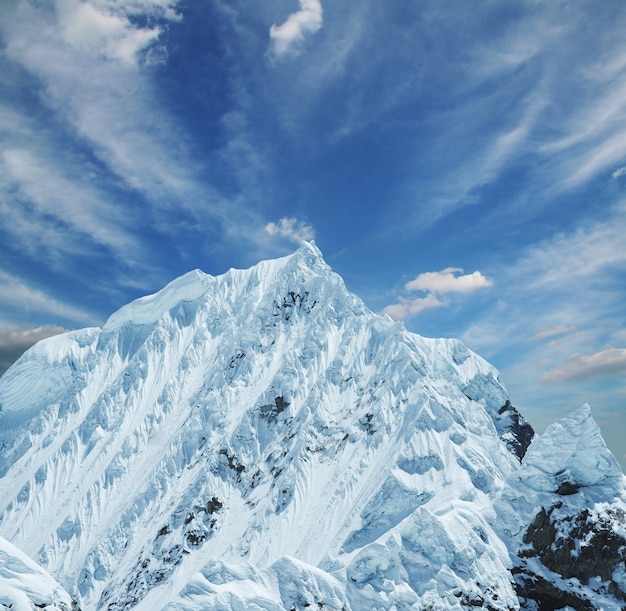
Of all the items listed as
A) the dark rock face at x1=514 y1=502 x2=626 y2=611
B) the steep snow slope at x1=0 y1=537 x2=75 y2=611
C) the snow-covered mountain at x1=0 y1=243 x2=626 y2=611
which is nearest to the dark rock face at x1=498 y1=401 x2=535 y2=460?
the snow-covered mountain at x1=0 y1=243 x2=626 y2=611

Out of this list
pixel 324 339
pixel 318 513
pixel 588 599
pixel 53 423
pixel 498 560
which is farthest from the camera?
pixel 53 423

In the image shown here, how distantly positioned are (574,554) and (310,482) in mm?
71036

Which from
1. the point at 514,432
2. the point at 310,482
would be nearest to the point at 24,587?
the point at 310,482

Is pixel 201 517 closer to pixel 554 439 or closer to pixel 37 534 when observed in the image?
pixel 37 534

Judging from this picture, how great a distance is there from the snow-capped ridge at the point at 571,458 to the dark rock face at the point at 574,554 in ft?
13.7

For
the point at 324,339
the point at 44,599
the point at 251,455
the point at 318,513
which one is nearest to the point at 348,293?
the point at 324,339

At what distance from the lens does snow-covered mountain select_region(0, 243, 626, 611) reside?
73438mm

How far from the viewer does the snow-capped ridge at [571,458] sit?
79.1 m

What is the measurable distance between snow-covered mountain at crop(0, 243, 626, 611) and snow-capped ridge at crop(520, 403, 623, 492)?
0.22 meters

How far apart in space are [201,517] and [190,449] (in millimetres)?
23762

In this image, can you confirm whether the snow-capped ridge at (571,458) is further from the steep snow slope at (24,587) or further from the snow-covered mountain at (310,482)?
the steep snow slope at (24,587)

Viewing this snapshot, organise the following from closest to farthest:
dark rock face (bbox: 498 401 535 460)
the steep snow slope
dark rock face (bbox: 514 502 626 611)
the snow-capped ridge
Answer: the steep snow slope < dark rock face (bbox: 514 502 626 611) < the snow-capped ridge < dark rock face (bbox: 498 401 535 460)

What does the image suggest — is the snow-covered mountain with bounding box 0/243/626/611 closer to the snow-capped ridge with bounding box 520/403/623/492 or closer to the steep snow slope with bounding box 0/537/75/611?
the snow-capped ridge with bounding box 520/403/623/492

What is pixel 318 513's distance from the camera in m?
125
